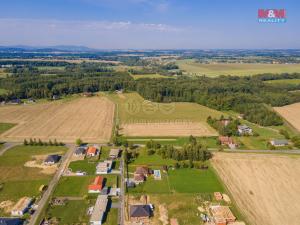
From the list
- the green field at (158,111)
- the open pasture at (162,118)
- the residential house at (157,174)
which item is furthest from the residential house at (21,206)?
the green field at (158,111)

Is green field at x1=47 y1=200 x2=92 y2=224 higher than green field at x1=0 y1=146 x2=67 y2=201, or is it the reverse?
green field at x1=0 y1=146 x2=67 y2=201

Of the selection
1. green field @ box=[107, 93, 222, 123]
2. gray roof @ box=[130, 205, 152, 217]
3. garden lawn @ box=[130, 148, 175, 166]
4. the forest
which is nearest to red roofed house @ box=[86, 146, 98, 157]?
garden lawn @ box=[130, 148, 175, 166]

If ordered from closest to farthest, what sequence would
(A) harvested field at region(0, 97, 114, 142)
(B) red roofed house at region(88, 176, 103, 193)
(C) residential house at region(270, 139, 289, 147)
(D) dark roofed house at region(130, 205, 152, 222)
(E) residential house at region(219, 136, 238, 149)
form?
1. (D) dark roofed house at region(130, 205, 152, 222)
2. (B) red roofed house at region(88, 176, 103, 193)
3. (E) residential house at region(219, 136, 238, 149)
4. (C) residential house at region(270, 139, 289, 147)
5. (A) harvested field at region(0, 97, 114, 142)

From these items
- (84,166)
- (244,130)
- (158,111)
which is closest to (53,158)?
(84,166)

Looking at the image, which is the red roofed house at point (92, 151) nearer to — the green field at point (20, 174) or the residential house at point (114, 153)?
the residential house at point (114, 153)

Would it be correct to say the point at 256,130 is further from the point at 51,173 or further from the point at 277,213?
the point at 51,173

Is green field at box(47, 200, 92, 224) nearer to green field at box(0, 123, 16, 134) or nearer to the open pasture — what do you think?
the open pasture
